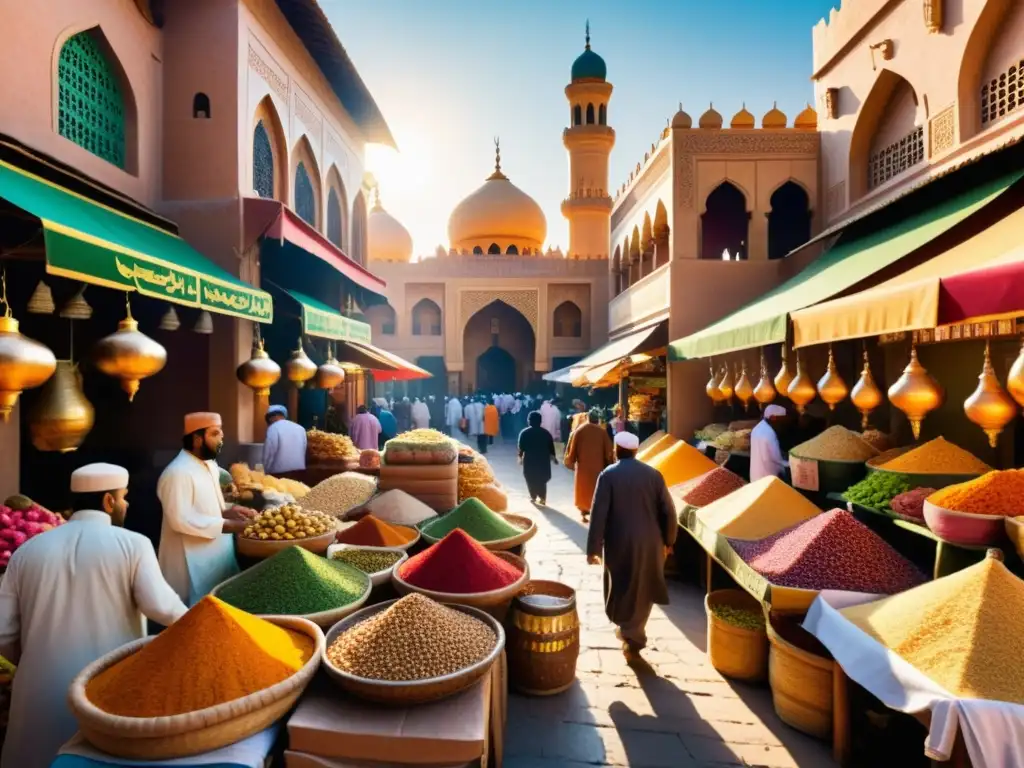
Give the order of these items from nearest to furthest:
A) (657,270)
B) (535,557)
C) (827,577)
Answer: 1. (827,577)
2. (535,557)
3. (657,270)

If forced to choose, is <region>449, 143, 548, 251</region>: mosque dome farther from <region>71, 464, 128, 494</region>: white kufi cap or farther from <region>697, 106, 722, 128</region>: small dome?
<region>71, 464, 128, 494</region>: white kufi cap

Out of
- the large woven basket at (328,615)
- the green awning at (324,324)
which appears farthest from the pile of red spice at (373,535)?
the green awning at (324,324)

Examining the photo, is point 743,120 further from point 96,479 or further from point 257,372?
point 96,479

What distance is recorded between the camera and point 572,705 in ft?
10.6

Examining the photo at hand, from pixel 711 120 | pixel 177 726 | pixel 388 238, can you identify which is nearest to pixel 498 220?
pixel 388 238

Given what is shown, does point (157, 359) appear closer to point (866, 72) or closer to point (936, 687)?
point (936, 687)

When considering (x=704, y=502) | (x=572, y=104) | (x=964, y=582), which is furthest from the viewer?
(x=572, y=104)

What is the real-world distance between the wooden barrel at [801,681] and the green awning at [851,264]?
2.52 m

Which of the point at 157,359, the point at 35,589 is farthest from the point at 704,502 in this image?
the point at 35,589

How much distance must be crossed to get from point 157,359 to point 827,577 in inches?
135

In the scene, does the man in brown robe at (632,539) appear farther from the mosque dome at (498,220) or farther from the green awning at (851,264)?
the mosque dome at (498,220)

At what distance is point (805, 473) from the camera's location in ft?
14.9

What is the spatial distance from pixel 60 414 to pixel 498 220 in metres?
18.7

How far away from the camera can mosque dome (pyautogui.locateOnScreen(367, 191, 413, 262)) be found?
2294cm
